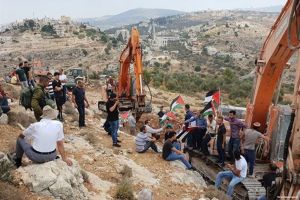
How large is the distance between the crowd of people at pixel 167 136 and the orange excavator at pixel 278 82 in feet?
1.56

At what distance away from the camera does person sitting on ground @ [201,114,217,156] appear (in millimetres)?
13211

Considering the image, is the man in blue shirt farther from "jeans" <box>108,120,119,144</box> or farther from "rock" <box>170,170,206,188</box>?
"jeans" <box>108,120,119,144</box>

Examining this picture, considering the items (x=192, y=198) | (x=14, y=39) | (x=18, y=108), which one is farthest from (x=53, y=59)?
(x=192, y=198)

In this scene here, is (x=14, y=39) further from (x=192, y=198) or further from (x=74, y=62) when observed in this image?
(x=192, y=198)

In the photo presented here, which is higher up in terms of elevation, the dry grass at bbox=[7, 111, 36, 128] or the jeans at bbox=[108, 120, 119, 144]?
the dry grass at bbox=[7, 111, 36, 128]

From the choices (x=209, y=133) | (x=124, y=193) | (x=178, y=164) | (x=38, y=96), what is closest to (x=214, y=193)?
(x=178, y=164)

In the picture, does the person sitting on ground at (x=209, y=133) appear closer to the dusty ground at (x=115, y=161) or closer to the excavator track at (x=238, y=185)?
the excavator track at (x=238, y=185)

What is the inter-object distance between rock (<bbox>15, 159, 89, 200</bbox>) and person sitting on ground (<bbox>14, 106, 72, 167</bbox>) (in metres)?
0.16

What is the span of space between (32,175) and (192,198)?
4.21 metres

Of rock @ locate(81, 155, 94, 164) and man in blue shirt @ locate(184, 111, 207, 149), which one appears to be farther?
man in blue shirt @ locate(184, 111, 207, 149)

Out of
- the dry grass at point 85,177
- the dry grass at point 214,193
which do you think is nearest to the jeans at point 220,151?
the dry grass at point 214,193

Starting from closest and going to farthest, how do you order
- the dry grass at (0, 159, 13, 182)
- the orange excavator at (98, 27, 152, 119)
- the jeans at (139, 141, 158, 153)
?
the dry grass at (0, 159, 13, 182)
the jeans at (139, 141, 158, 153)
the orange excavator at (98, 27, 152, 119)

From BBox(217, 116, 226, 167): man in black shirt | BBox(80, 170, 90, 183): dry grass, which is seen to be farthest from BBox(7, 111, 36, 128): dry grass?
BBox(217, 116, 226, 167): man in black shirt

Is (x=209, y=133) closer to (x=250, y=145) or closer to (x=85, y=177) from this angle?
(x=250, y=145)
